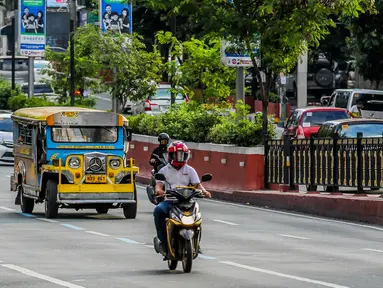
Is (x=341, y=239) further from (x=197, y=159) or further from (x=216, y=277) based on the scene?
(x=197, y=159)

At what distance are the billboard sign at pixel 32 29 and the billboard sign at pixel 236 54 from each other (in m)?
21.9

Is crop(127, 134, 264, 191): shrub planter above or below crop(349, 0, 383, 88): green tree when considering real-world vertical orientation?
below

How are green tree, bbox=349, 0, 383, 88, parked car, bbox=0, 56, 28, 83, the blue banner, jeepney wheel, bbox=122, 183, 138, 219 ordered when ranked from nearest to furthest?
1. jeepney wheel, bbox=122, 183, 138, 219
2. the blue banner
3. green tree, bbox=349, 0, 383, 88
4. parked car, bbox=0, 56, 28, 83

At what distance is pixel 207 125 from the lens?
34469 mm

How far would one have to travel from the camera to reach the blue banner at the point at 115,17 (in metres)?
44.2

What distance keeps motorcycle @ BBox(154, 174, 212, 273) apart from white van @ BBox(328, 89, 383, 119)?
33.8 metres

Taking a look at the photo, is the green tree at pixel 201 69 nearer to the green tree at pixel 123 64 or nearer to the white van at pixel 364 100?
the green tree at pixel 123 64

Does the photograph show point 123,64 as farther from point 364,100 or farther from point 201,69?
point 364,100

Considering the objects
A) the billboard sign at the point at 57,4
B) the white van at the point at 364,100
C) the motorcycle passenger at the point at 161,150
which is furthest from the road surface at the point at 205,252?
the billboard sign at the point at 57,4

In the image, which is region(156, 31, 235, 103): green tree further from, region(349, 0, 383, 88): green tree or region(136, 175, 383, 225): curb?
region(349, 0, 383, 88): green tree

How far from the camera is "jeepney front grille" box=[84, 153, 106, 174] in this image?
24.6 m

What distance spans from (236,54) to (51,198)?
10.5m

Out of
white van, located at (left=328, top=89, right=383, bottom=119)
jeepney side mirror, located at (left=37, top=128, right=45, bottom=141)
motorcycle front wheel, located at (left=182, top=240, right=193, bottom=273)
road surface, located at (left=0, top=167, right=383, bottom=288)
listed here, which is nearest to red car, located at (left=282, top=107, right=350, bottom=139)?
white van, located at (left=328, top=89, right=383, bottom=119)

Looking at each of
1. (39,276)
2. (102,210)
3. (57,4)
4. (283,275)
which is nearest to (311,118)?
(102,210)
